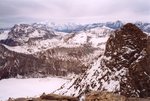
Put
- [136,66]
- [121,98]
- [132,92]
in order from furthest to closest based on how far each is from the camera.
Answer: [136,66] < [132,92] < [121,98]

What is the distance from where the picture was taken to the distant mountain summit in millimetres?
109125

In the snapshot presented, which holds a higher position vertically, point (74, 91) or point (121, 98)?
point (121, 98)

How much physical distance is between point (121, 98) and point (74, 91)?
75.1 meters

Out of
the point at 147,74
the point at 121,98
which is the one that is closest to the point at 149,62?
the point at 147,74

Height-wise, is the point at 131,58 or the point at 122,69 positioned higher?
the point at 131,58

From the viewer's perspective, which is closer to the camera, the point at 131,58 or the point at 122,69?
the point at 122,69

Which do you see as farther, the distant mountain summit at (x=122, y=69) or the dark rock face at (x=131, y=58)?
the distant mountain summit at (x=122, y=69)

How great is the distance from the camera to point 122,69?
117 metres

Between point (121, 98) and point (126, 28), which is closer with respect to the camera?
A: point (121, 98)

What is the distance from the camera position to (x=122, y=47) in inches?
4870

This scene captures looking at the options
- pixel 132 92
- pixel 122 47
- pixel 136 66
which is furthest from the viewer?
pixel 122 47

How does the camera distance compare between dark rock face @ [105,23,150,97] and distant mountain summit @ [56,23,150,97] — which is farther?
distant mountain summit @ [56,23,150,97]

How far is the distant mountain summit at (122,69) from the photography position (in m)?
109

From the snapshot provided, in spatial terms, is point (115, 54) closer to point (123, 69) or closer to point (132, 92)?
point (123, 69)
